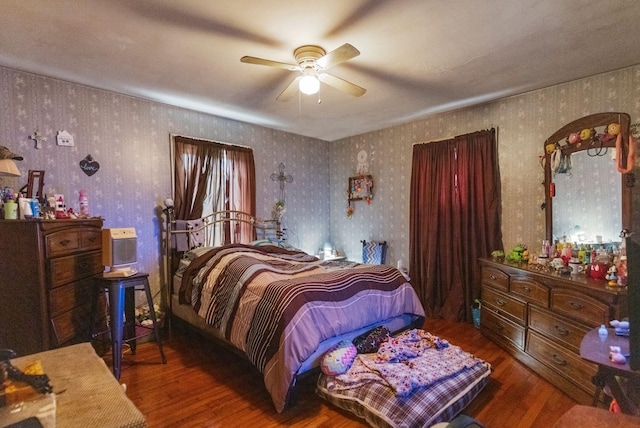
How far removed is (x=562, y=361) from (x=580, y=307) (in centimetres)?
43

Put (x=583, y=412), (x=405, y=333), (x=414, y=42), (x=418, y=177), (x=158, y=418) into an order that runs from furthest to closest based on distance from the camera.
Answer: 1. (x=418, y=177)
2. (x=405, y=333)
3. (x=414, y=42)
4. (x=158, y=418)
5. (x=583, y=412)

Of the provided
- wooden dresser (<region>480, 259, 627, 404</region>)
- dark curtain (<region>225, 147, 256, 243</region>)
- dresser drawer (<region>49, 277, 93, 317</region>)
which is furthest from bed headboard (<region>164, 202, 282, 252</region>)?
wooden dresser (<region>480, 259, 627, 404</region>)

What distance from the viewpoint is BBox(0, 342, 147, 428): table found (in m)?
0.84

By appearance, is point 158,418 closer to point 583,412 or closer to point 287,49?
point 583,412

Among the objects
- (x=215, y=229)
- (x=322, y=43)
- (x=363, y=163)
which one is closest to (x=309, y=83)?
(x=322, y=43)

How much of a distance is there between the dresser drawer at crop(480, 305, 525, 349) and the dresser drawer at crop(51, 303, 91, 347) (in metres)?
3.65

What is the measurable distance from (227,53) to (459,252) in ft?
10.6

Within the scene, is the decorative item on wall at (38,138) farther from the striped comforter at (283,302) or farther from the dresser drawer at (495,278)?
the dresser drawer at (495,278)

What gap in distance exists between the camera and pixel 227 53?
2.47 meters

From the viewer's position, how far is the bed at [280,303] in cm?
215

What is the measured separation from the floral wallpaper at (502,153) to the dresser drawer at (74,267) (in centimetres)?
347

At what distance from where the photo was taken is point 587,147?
2883mm

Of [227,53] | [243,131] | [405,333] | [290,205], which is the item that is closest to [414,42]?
[227,53]

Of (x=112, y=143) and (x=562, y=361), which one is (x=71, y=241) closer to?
(x=112, y=143)
